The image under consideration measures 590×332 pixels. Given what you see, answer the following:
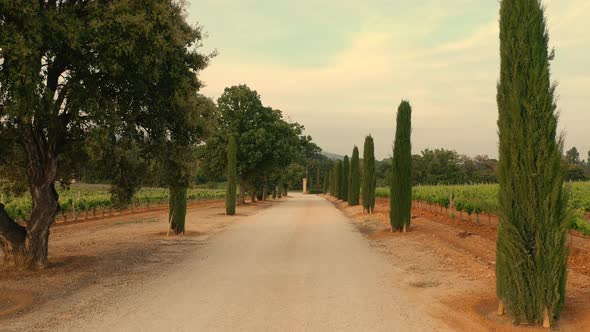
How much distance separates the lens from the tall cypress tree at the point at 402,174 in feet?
56.1

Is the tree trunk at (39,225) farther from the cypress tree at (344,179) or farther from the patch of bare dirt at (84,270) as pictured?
the cypress tree at (344,179)

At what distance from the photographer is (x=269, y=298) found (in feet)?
23.4

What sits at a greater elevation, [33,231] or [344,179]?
[344,179]

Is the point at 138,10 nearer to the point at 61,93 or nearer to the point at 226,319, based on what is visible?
the point at 61,93

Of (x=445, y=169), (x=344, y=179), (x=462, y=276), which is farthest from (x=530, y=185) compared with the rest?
(x=445, y=169)

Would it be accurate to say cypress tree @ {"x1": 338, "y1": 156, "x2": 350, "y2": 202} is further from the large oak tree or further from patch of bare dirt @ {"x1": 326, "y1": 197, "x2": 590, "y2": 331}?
the large oak tree

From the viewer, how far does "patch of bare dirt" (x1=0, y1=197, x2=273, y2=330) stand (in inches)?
273

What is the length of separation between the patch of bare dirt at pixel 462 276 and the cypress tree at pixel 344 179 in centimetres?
2972

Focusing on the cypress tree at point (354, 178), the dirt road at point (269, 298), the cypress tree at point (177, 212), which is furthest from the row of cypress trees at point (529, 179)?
the cypress tree at point (354, 178)

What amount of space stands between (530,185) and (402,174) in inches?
445

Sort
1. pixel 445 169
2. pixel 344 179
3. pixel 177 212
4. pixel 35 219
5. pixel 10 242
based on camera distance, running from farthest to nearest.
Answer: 1. pixel 445 169
2. pixel 344 179
3. pixel 177 212
4. pixel 35 219
5. pixel 10 242

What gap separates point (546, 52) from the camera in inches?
249

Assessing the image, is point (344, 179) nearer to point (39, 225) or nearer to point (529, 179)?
point (39, 225)

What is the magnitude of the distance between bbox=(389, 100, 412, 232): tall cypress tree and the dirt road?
526 centimetres
